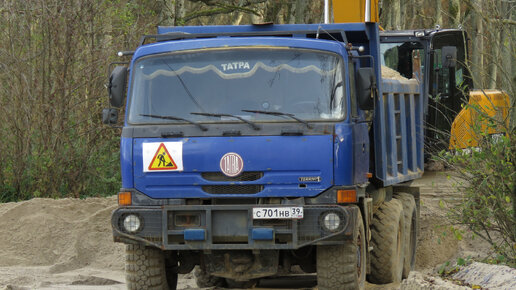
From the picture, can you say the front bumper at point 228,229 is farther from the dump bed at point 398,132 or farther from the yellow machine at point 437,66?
the yellow machine at point 437,66

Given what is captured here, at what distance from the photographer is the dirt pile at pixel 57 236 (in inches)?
498

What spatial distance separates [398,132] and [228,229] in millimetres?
3595

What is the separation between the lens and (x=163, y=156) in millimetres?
8633

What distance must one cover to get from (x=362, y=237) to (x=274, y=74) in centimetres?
172

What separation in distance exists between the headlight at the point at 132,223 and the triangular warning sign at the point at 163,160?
47cm

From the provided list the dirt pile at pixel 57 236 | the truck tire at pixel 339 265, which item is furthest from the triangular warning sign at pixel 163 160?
the dirt pile at pixel 57 236

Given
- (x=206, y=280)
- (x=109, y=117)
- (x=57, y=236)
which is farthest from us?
(x=57, y=236)

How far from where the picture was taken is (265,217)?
8.40 m

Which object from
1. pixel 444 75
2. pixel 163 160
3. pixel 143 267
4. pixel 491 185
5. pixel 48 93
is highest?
pixel 444 75

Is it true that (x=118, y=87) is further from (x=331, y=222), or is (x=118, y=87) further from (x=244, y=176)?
(x=331, y=222)

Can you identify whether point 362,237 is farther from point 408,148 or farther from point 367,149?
point 408,148

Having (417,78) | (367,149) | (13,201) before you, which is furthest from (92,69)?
(367,149)

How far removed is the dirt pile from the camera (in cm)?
1265

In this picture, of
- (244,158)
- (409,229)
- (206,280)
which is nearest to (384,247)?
(409,229)
